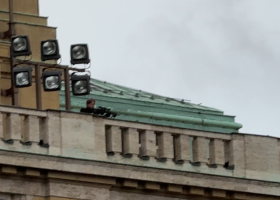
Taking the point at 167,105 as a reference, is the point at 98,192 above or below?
below

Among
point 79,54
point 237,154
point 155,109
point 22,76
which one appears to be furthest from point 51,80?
point 155,109

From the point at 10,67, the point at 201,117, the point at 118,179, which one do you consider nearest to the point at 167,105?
the point at 201,117

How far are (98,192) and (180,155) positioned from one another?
257cm

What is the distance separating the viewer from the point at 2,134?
58.4 metres

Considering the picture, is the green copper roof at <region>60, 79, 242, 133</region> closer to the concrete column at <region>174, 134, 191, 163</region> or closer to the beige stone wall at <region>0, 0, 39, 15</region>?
the beige stone wall at <region>0, 0, 39, 15</region>

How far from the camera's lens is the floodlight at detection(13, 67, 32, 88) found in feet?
204

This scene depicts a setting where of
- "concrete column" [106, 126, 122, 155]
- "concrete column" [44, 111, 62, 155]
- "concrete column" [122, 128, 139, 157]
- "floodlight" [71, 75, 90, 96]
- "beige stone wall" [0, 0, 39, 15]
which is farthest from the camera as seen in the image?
"beige stone wall" [0, 0, 39, 15]

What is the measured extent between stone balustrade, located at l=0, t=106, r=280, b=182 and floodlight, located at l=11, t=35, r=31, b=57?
3.39 m

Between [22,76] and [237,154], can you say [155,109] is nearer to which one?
[237,154]

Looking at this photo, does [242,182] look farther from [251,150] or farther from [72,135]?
[72,135]

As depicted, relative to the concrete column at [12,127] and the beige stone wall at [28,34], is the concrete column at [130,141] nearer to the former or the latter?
the concrete column at [12,127]

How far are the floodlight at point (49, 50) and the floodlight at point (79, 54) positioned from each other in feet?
2.19

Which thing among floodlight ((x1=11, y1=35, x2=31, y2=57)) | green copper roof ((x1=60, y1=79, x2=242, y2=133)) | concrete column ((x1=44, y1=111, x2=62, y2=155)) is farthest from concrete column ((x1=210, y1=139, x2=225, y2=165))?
green copper roof ((x1=60, y1=79, x2=242, y2=133))

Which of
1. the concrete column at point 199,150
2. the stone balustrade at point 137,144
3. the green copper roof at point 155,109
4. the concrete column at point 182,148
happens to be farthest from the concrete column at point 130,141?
the green copper roof at point 155,109
